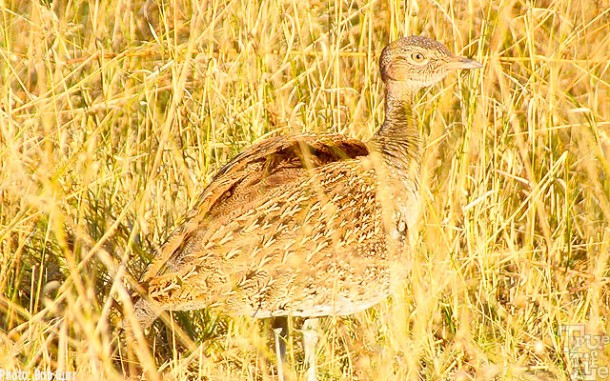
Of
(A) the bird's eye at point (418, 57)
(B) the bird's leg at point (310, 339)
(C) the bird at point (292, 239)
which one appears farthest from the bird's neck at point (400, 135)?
(B) the bird's leg at point (310, 339)

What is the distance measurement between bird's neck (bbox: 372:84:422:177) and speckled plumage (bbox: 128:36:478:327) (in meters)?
0.05

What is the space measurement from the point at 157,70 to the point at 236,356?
54.3 inches

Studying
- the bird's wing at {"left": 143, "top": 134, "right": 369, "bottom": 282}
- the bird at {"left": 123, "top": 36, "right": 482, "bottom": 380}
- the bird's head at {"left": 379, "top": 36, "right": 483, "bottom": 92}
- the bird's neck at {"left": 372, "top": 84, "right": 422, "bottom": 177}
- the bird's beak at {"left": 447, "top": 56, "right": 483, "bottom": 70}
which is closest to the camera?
the bird at {"left": 123, "top": 36, "right": 482, "bottom": 380}

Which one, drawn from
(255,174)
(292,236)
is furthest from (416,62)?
(292,236)

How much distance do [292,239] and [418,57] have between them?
49.8 inches

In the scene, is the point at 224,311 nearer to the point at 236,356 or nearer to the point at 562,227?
the point at 236,356

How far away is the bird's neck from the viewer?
412 cm

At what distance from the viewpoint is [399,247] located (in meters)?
3.79

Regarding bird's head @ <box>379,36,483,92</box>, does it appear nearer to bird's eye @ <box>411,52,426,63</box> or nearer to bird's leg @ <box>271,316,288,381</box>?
bird's eye @ <box>411,52,426,63</box>

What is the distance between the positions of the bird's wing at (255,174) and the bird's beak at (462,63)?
0.63 metres

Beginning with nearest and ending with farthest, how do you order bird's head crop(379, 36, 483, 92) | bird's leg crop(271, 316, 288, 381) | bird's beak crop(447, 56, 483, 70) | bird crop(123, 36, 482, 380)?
bird crop(123, 36, 482, 380)
bird's leg crop(271, 316, 288, 381)
bird's beak crop(447, 56, 483, 70)
bird's head crop(379, 36, 483, 92)

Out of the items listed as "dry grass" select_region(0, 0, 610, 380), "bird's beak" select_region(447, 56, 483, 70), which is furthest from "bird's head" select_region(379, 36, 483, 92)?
"dry grass" select_region(0, 0, 610, 380)

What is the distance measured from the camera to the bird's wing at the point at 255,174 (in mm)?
3560

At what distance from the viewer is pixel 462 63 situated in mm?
4352
